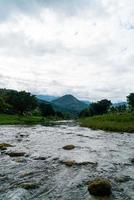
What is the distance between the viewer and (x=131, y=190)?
70.9ft

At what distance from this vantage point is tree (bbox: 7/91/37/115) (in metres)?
163

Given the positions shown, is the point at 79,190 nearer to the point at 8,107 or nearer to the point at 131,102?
the point at 8,107

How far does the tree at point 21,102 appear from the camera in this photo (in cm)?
16288

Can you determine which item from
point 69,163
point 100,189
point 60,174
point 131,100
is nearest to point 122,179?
point 100,189

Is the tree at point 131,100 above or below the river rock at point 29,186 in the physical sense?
above

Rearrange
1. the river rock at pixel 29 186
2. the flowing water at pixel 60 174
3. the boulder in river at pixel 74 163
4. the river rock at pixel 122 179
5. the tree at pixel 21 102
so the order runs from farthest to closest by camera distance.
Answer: the tree at pixel 21 102 → the boulder in river at pixel 74 163 → the river rock at pixel 122 179 → the river rock at pixel 29 186 → the flowing water at pixel 60 174

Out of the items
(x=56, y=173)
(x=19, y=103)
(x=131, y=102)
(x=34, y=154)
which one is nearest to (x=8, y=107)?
(x=19, y=103)

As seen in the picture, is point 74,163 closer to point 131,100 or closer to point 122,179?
point 122,179

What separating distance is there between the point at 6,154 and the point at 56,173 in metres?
10.6

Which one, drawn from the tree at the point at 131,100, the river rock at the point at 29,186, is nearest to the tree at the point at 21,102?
the tree at the point at 131,100

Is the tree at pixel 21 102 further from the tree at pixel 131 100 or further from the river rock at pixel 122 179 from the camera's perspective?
the river rock at pixel 122 179

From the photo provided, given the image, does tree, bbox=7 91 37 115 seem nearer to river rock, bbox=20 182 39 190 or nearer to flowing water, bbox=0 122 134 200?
flowing water, bbox=0 122 134 200

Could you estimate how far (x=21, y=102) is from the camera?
162 m

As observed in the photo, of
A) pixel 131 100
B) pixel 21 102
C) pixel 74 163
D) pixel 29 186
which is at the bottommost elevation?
pixel 29 186
